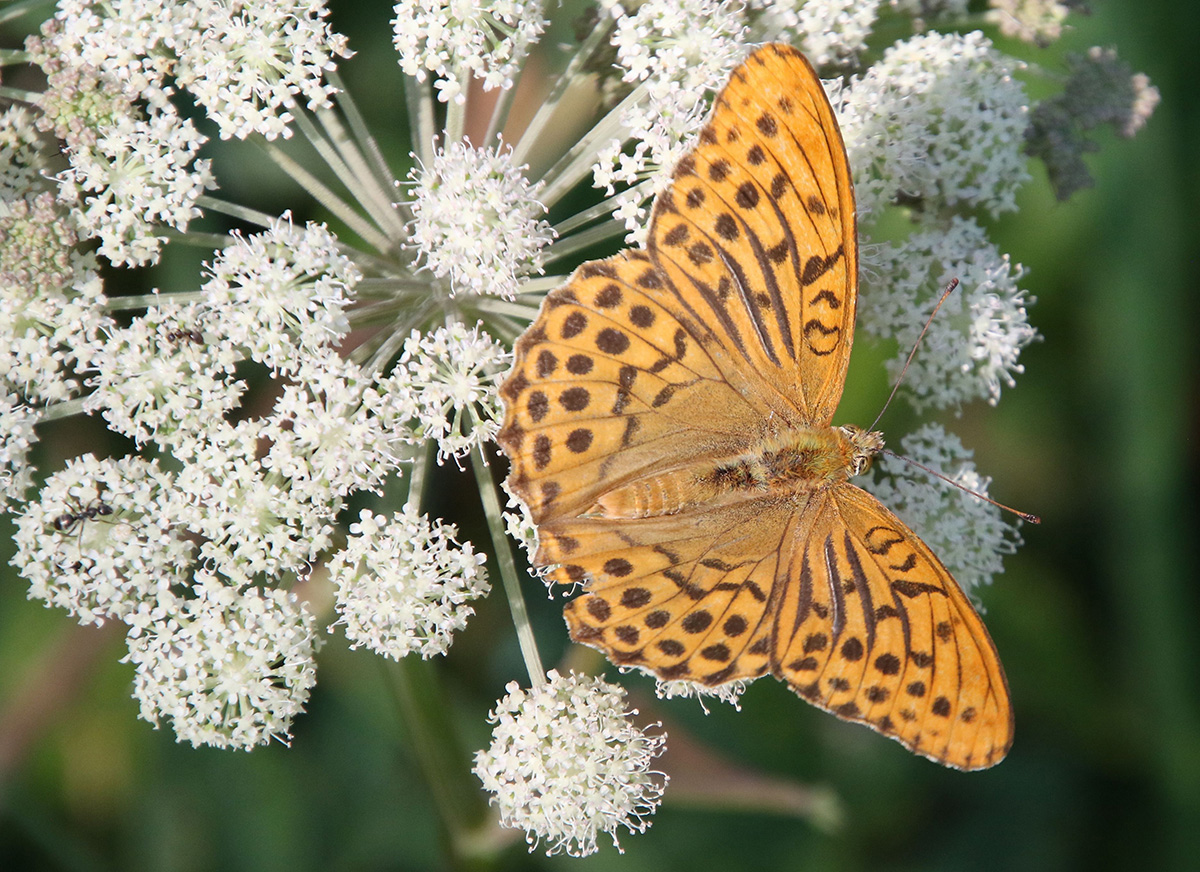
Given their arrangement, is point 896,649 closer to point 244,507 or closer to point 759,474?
point 759,474

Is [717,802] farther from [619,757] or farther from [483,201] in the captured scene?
[483,201]

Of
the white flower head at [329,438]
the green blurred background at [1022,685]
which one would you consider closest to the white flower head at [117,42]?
the white flower head at [329,438]

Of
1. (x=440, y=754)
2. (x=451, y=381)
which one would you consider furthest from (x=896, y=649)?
(x=440, y=754)

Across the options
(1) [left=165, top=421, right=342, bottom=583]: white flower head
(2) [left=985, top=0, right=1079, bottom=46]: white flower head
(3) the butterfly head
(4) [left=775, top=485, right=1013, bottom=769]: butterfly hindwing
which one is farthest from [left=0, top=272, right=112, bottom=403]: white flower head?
(2) [left=985, top=0, right=1079, bottom=46]: white flower head

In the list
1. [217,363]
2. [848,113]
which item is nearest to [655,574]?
[217,363]

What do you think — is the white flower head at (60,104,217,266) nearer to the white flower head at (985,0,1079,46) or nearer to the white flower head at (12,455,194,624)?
the white flower head at (12,455,194,624)
